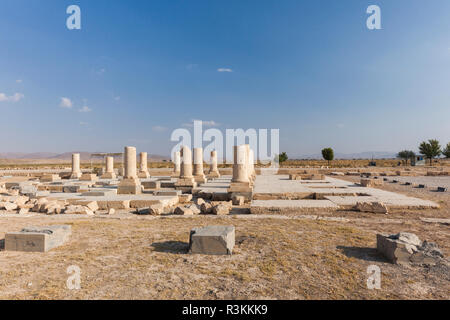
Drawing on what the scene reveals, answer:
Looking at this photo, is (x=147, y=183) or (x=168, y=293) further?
(x=147, y=183)

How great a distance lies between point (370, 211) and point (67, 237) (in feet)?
29.8

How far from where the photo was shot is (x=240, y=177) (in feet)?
40.3

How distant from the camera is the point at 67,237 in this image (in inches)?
227

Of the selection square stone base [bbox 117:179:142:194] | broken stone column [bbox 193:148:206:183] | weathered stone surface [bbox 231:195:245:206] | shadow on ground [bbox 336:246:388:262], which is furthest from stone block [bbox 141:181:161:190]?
shadow on ground [bbox 336:246:388:262]

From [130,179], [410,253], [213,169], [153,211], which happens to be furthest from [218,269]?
[213,169]

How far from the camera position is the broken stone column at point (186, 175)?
15727 millimetres

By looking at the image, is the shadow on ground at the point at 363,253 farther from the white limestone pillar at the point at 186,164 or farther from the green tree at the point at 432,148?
the green tree at the point at 432,148

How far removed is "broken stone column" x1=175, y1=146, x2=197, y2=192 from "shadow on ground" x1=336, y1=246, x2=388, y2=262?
11348mm

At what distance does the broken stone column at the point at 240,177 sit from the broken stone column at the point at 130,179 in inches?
194

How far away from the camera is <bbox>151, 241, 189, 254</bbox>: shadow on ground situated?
5134 mm

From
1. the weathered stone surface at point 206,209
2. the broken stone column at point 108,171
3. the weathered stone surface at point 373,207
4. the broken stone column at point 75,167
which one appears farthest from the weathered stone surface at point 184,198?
the broken stone column at point 75,167

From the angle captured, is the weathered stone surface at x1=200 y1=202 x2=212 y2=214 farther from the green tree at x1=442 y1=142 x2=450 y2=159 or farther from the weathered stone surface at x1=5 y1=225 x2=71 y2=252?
the green tree at x1=442 y1=142 x2=450 y2=159
